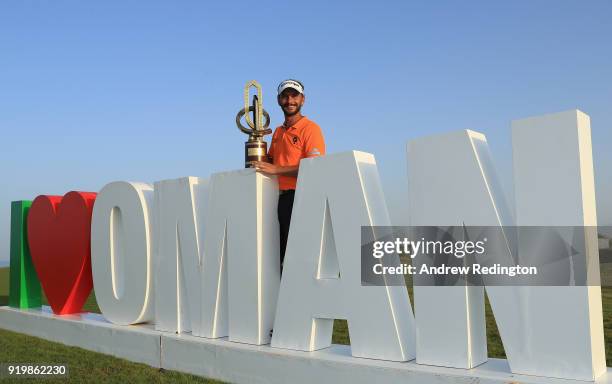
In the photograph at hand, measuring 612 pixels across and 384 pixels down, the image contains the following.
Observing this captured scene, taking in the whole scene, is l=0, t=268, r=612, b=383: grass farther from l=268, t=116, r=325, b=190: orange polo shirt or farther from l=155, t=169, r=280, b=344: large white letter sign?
l=268, t=116, r=325, b=190: orange polo shirt

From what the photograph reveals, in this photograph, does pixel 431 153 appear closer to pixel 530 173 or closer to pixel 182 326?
pixel 530 173

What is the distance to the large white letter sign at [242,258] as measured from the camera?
16.5 feet

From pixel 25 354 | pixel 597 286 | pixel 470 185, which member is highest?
pixel 470 185

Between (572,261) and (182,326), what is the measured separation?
3745 mm

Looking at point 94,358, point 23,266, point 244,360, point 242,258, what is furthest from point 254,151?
point 23,266

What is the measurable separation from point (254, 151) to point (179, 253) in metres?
1.45

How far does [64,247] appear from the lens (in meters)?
7.34

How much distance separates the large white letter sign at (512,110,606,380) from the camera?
341 cm

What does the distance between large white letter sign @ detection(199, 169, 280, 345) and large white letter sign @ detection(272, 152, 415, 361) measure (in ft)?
0.90

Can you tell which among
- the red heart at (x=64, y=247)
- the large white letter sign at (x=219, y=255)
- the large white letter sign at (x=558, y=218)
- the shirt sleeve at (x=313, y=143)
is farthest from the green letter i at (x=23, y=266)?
the large white letter sign at (x=558, y=218)

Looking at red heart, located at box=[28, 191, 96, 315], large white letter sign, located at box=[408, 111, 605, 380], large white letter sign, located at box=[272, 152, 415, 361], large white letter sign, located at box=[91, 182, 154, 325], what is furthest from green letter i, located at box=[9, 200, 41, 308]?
large white letter sign, located at box=[408, 111, 605, 380]

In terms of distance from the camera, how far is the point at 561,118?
3.48 m

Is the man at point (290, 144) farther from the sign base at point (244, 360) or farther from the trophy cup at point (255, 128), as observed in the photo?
the sign base at point (244, 360)

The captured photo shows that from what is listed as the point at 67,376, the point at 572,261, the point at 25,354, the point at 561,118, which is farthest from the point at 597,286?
the point at 25,354
